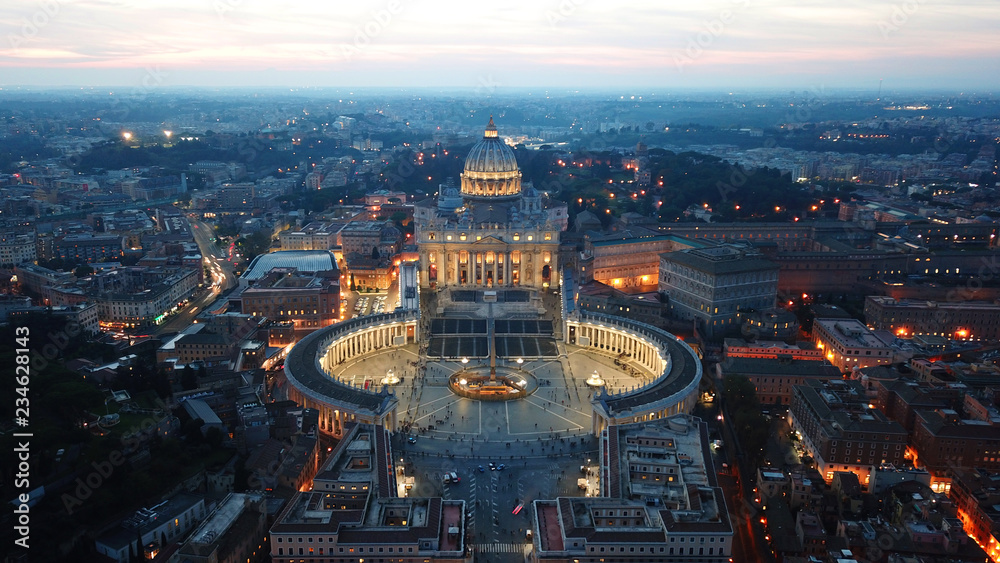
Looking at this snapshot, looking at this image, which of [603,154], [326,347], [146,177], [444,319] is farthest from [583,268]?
[146,177]

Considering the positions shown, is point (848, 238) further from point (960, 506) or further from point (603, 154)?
point (603, 154)

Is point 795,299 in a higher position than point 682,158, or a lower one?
lower

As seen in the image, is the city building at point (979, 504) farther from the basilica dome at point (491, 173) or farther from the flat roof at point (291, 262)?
the flat roof at point (291, 262)

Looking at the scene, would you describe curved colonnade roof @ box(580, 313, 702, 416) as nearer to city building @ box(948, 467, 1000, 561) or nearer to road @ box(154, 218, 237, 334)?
city building @ box(948, 467, 1000, 561)

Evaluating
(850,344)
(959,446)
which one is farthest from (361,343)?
(959,446)

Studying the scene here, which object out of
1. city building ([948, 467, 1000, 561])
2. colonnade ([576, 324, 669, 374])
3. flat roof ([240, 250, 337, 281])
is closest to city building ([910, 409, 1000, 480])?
city building ([948, 467, 1000, 561])

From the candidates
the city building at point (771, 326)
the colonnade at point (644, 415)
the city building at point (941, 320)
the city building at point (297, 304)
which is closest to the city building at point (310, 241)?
the city building at point (297, 304)
